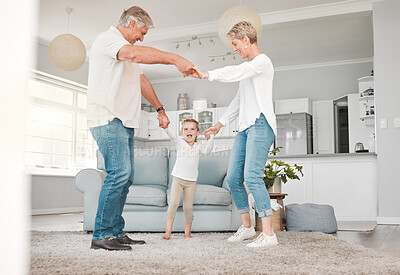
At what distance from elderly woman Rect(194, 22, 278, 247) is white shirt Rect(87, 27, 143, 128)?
17.4 inches

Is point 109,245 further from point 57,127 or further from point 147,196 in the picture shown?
point 57,127

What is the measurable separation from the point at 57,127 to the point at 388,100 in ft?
15.6

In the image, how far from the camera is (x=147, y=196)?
10.5 feet

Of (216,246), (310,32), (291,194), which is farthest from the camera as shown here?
(310,32)

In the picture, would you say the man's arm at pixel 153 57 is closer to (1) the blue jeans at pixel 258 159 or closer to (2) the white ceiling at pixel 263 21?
(1) the blue jeans at pixel 258 159

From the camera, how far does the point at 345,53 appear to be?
23.0 ft

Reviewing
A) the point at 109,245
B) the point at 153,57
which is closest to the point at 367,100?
the point at 153,57

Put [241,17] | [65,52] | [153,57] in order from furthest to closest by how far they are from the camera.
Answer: [65,52] < [241,17] < [153,57]

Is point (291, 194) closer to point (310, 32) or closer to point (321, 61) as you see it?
point (310, 32)

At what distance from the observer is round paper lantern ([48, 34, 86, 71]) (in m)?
4.30

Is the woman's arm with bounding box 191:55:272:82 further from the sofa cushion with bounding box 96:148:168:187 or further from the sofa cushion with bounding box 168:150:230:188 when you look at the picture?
the sofa cushion with bounding box 96:148:168:187

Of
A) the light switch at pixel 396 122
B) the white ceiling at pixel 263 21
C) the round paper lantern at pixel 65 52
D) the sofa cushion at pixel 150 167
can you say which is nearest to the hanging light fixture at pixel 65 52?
the round paper lantern at pixel 65 52

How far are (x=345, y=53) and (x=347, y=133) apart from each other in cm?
147

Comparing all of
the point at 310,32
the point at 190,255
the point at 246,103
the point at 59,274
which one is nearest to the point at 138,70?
the point at 246,103
